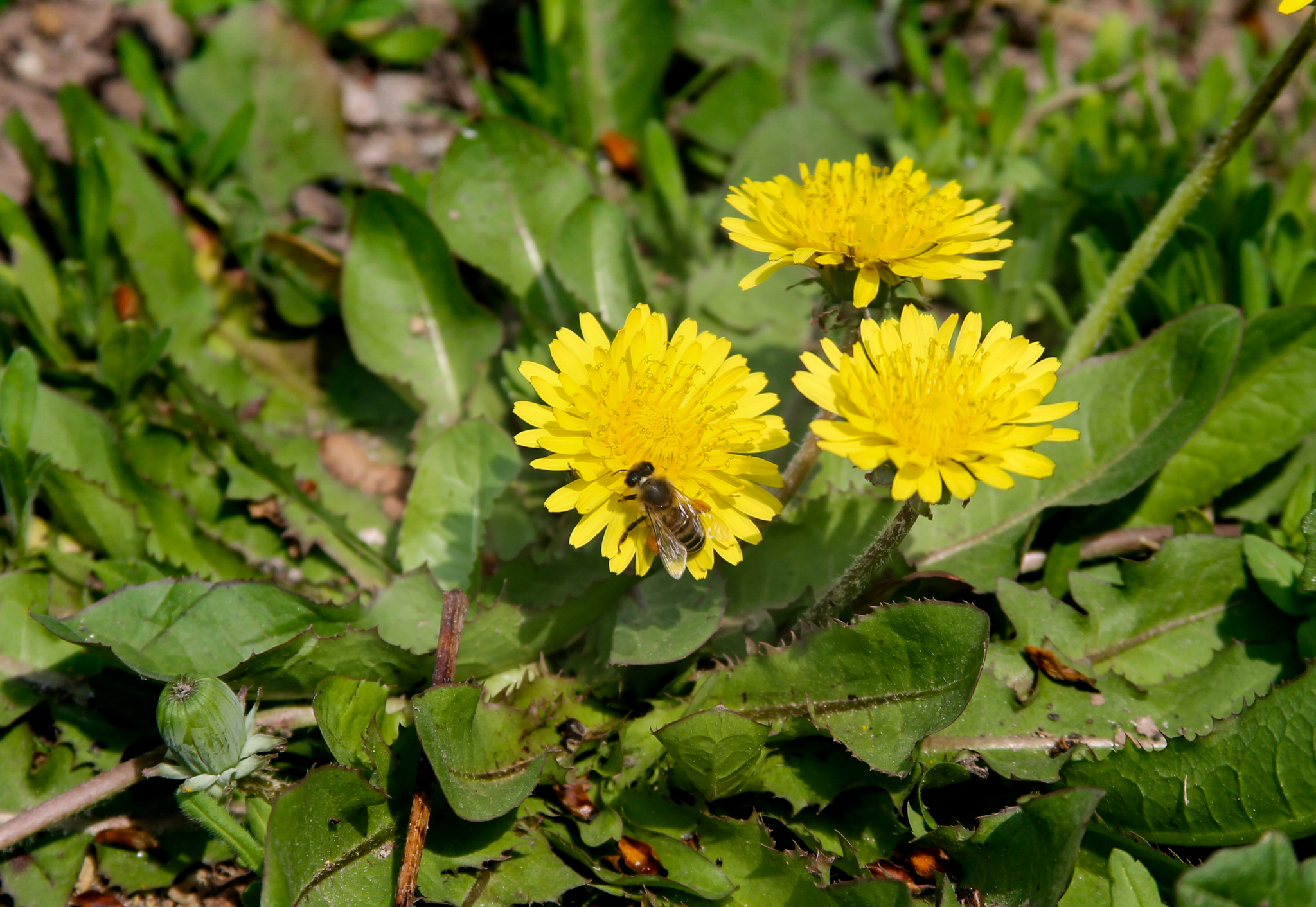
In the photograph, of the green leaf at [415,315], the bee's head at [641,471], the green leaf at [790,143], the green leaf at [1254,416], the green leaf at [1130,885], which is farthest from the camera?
the green leaf at [790,143]

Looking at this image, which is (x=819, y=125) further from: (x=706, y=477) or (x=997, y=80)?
(x=706, y=477)

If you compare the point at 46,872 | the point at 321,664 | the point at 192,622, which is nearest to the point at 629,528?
the point at 321,664

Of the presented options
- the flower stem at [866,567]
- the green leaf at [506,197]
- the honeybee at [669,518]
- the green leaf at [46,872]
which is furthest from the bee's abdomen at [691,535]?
the green leaf at [46,872]

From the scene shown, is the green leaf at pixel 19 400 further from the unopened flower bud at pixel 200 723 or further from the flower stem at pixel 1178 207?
the flower stem at pixel 1178 207

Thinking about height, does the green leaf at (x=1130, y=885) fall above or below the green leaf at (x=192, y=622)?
below

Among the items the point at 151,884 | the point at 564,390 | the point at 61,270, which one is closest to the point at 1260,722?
the point at 564,390

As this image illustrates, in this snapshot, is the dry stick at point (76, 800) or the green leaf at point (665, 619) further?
the green leaf at point (665, 619)

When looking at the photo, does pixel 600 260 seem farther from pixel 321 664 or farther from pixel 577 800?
pixel 577 800
